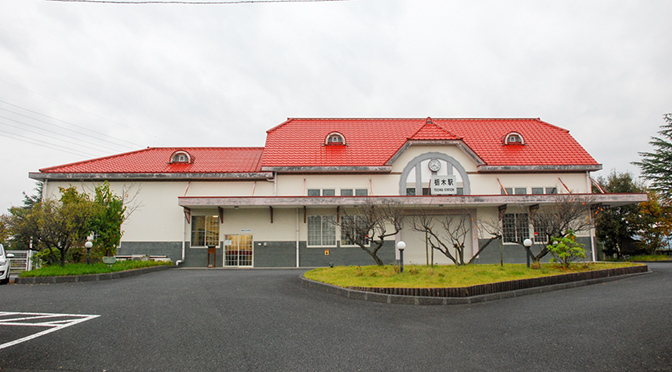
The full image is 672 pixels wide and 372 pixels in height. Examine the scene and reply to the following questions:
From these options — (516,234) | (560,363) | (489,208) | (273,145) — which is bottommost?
(560,363)

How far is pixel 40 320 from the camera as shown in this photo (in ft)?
23.6

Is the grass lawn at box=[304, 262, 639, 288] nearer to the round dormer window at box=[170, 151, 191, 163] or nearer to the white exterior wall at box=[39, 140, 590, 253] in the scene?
the white exterior wall at box=[39, 140, 590, 253]

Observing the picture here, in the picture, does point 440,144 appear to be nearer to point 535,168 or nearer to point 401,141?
point 401,141

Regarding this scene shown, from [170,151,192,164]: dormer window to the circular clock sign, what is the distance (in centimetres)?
1255

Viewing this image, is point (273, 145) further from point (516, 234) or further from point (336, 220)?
point (516, 234)

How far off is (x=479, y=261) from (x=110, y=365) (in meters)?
17.3

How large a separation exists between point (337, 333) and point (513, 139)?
19744 millimetres

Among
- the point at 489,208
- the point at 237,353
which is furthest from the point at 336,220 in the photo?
the point at 237,353

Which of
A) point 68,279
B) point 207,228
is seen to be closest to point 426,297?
point 68,279

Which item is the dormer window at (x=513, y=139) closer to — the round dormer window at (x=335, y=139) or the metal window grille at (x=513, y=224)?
the metal window grille at (x=513, y=224)

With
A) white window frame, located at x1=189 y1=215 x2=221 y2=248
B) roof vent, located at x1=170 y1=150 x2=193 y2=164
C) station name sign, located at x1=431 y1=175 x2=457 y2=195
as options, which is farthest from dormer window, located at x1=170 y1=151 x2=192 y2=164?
station name sign, located at x1=431 y1=175 x2=457 y2=195

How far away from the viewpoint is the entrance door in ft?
64.2

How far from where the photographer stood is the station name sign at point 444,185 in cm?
1936

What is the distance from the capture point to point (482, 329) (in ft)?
21.7
